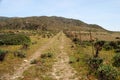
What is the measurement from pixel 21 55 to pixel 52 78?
10599 millimetres

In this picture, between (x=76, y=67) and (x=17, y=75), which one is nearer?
(x=17, y=75)

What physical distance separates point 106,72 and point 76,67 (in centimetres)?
529

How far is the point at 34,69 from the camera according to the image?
61.7 feet

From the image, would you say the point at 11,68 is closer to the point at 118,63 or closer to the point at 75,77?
the point at 75,77

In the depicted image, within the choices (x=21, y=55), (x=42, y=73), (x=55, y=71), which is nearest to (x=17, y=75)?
(x=42, y=73)

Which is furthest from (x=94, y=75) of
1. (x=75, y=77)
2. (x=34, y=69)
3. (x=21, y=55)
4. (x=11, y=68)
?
(x=21, y=55)

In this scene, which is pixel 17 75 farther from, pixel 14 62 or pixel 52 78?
pixel 14 62

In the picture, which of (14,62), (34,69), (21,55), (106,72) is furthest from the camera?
(21,55)

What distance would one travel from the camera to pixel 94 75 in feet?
52.9

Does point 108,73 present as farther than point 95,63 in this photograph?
No

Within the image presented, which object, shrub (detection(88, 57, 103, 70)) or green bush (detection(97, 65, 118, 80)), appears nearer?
green bush (detection(97, 65, 118, 80))

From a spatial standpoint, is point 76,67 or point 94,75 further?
point 76,67

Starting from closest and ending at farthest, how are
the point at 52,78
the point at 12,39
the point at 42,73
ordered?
the point at 52,78 < the point at 42,73 < the point at 12,39

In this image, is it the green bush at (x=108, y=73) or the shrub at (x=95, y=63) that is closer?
the green bush at (x=108, y=73)
